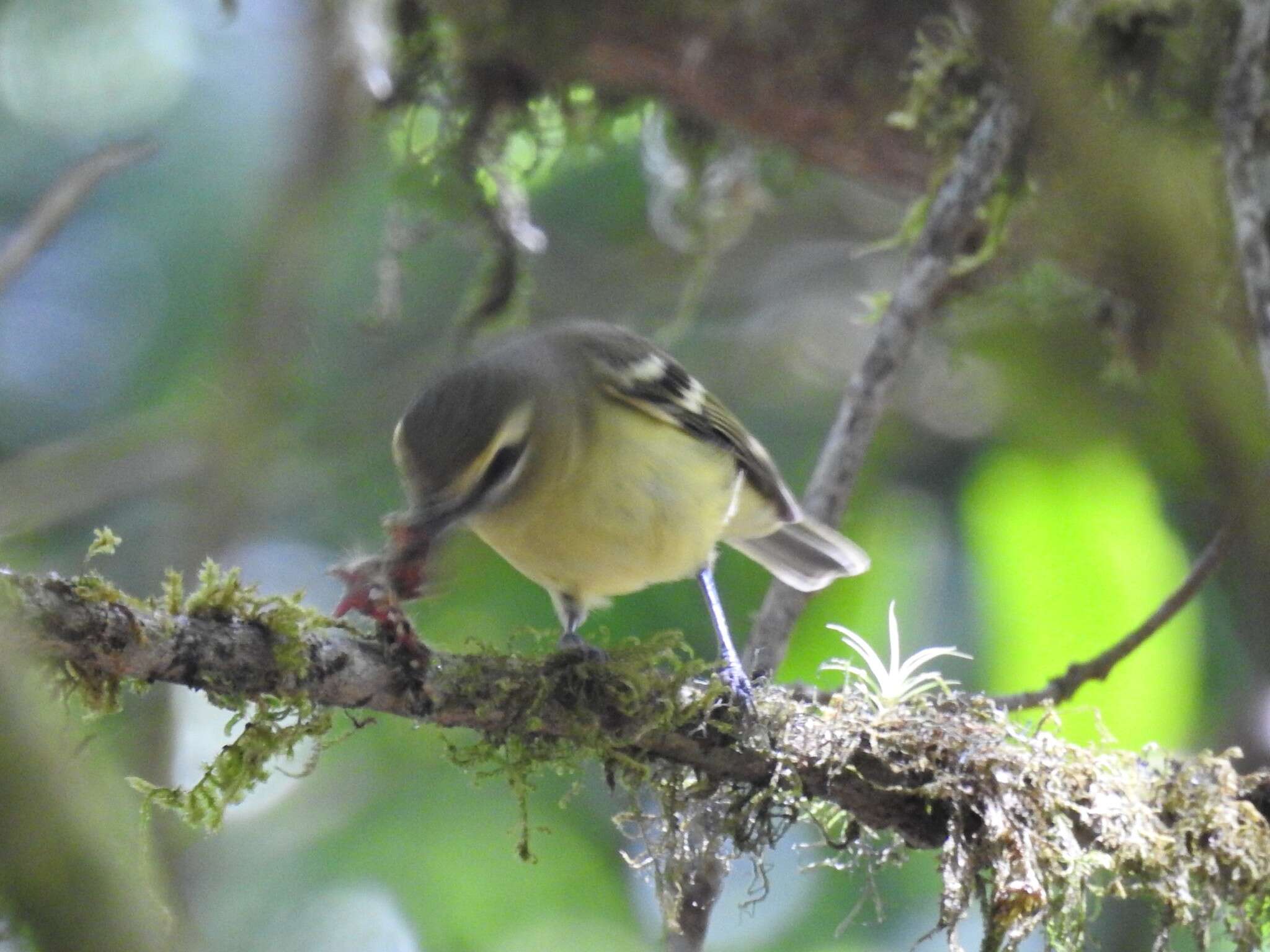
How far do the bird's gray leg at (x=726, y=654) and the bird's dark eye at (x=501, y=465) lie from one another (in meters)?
0.60

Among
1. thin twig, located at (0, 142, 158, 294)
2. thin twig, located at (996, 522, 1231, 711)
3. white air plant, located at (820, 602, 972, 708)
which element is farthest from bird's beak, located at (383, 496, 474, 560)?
thin twig, located at (996, 522, 1231, 711)

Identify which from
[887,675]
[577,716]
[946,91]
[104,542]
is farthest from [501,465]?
[946,91]

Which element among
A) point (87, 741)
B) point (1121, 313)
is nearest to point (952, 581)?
point (1121, 313)

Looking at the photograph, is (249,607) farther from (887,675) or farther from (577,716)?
(887,675)

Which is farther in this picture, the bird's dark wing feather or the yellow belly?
the bird's dark wing feather

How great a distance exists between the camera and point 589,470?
128 inches

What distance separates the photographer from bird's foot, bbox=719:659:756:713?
8.38ft

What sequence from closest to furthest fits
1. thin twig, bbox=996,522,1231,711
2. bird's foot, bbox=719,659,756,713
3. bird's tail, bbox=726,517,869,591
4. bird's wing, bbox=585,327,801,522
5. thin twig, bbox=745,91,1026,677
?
bird's foot, bbox=719,659,756,713
thin twig, bbox=996,522,1231,711
thin twig, bbox=745,91,1026,677
bird's wing, bbox=585,327,801,522
bird's tail, bbox=726,517,869,591

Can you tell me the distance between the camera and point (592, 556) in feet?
10.7

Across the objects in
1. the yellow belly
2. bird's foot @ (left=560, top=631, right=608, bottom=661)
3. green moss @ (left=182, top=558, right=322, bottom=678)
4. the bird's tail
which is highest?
green moss @ (left=182, top=558, right=322, bottom=678)

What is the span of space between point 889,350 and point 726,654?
A: 877mm

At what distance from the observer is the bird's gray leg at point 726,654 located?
2.59 metres

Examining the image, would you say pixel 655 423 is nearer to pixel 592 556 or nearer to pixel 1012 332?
pixel 592 556

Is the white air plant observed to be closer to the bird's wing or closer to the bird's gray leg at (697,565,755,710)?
the bird's gray leg at (697,565,755,710)
